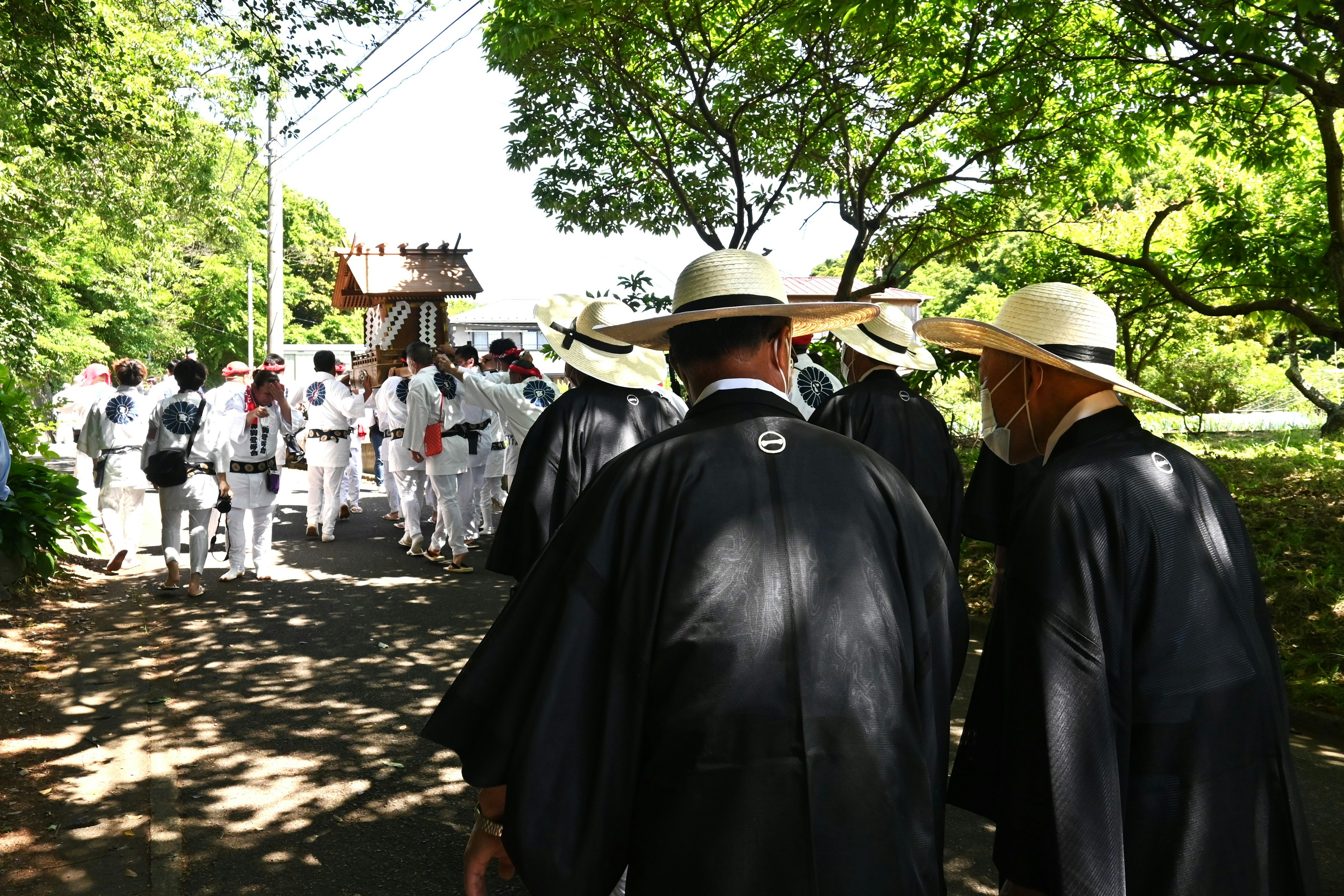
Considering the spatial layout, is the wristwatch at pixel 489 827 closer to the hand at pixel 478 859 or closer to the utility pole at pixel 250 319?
the hand at pixel 478 859

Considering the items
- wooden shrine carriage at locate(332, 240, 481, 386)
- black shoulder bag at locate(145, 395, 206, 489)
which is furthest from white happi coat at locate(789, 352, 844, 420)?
wooden shrine carriage at locate(332, 240, 481, 386)

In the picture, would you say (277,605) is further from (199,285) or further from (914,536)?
(199,285)

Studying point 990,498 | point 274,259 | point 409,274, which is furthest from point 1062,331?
point 274,259

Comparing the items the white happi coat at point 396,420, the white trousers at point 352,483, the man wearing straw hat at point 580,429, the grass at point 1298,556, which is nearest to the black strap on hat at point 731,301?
the man wearing straw hat at point 580,429

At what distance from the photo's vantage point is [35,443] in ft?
36.0

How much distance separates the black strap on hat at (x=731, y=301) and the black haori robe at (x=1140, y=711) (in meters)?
0.74

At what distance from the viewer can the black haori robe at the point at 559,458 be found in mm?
4809

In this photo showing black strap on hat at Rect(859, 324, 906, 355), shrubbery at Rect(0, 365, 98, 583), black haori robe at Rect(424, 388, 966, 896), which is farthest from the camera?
shrubbery at Rect(0, 365, 98, 583)

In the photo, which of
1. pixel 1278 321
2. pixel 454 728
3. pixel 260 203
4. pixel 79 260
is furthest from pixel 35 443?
pixel 260 203

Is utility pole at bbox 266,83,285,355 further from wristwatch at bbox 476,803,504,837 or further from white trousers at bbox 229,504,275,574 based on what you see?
wristwatch at bbox 476,803,504,837

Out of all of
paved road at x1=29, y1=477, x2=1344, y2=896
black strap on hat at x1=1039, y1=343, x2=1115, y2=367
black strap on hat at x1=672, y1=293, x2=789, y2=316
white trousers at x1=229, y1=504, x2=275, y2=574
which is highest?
black strap on hat at x1=672, y1=293, x2=789, y2=316

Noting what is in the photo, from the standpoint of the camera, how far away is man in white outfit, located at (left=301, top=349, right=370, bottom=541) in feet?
41.1

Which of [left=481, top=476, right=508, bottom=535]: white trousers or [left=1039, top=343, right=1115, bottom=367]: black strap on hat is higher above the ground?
[left=1039, top=343, right=1115, bottom=367]: black strap on hat

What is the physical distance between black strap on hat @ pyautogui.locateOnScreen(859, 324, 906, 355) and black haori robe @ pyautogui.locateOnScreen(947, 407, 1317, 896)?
3.71 m
